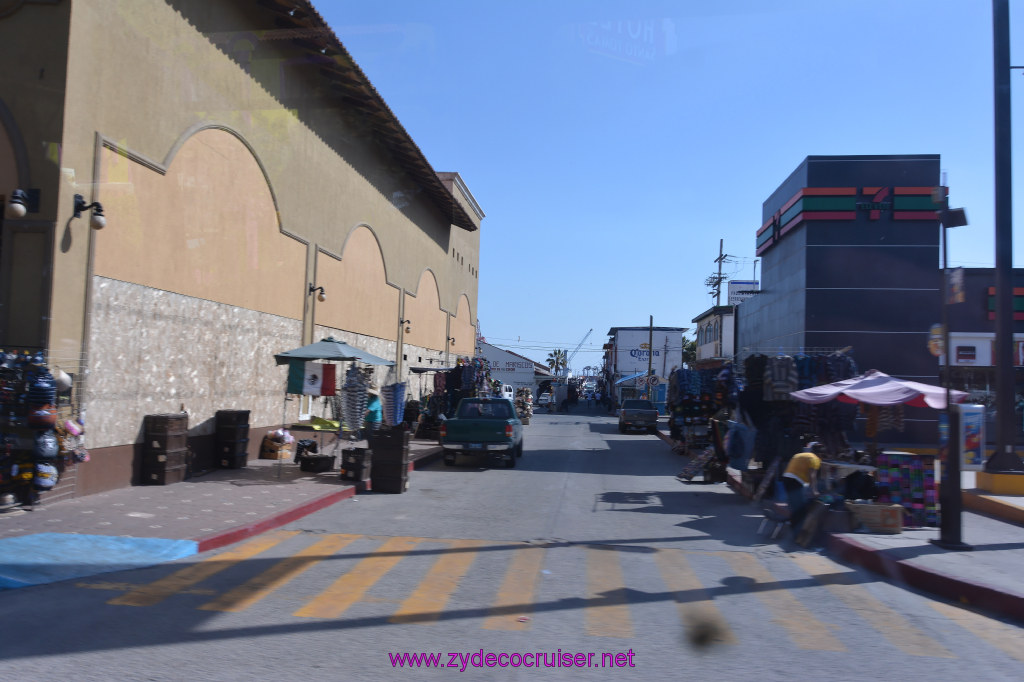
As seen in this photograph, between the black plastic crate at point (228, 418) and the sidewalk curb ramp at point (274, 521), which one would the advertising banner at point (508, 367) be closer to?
the black plastic crate at point (228, 418)

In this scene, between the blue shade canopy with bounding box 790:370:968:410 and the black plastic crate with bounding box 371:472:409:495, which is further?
the black plastic crate with bounding box 371:472:409:495

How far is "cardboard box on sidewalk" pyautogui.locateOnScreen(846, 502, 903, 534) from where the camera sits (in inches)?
411

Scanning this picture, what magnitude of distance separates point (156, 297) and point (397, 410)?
918 cm

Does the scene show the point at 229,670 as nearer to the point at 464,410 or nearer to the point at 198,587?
the point at 198,587

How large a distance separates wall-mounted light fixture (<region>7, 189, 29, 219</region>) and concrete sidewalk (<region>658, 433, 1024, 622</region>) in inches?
478

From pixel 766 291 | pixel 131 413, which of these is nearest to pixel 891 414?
pixel 131 413

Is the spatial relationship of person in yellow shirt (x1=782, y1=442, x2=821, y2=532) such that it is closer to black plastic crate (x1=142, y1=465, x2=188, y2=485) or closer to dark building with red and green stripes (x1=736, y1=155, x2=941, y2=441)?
black plastic crate (x1=142, y1=465, x2=188, y2=485)

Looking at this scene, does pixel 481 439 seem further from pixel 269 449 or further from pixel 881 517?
pixel 881 517

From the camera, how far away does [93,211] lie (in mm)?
11062

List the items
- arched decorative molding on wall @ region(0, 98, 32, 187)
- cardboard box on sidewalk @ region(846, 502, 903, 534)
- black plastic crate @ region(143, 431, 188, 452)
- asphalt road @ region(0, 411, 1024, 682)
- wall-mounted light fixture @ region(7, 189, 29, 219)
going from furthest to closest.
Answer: black plastic crate @ region(143, 431, 188, 452) → arched decorative molding on wall @ region(0, 98, 32, 187) → cardboard box on sidewalk @ region(846, 502, 903, 534) → wall-mounted light fixture @ region(7, 189, 29, 219) → asphalt road @ region(0, 411, 1024, 682)

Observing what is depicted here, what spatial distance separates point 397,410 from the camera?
21141 millimetres

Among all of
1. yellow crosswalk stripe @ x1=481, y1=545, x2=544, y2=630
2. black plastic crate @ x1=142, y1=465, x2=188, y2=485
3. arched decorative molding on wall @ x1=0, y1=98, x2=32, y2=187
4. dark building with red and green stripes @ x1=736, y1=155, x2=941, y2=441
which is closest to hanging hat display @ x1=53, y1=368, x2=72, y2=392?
black plastic crate @ x1=142, y1=465, x2=188, y2=485

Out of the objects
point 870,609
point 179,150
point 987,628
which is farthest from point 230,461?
point 987,628

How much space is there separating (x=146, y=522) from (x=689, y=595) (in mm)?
6956
